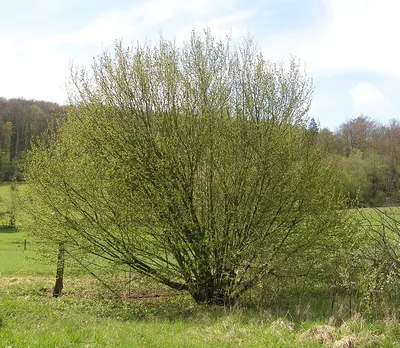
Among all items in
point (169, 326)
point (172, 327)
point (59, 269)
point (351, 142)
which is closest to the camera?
point (172, 327)

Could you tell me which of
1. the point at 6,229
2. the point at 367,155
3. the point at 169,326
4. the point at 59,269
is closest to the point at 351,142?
the point at 367,155

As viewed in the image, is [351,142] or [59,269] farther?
[351,142]

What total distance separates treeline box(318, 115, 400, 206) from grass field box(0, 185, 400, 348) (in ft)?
10.7

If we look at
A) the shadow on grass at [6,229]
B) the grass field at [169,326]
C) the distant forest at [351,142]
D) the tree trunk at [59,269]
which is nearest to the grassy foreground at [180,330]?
the grass field at [169,326]

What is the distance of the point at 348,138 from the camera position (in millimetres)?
55594

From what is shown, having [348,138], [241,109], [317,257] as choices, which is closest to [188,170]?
[241,109]

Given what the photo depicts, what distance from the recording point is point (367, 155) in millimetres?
45281

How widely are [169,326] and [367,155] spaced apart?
4194 cm

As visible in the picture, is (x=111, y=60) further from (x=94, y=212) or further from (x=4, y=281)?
(x=4, y=281)

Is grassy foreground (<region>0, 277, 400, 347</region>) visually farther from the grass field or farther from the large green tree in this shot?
the large green tree

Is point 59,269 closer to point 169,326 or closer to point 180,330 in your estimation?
point 169,326

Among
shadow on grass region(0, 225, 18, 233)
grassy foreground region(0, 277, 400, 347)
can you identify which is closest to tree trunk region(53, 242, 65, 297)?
grassy foreground region(0, 277, 400, 347)

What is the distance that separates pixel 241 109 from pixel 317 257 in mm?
4879

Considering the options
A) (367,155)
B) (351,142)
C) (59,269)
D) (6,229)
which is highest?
(351,142)
